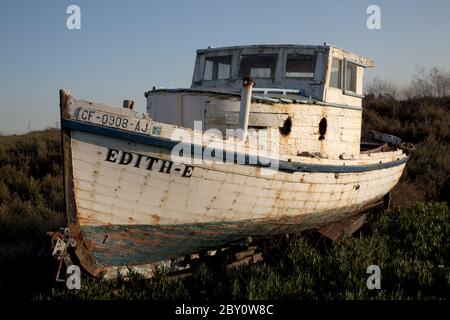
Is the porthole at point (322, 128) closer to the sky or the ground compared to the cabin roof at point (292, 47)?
closer to the ground

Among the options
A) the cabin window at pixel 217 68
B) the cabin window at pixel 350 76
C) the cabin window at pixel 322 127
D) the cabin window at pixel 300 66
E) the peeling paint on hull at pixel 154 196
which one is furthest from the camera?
the cabin window at pixel 217 68

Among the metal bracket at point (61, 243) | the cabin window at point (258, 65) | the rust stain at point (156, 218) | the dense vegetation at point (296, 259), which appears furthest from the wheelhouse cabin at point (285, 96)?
the metal bracket at point (61, 243)

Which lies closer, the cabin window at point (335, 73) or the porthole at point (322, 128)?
the porthole at point (322, 128)

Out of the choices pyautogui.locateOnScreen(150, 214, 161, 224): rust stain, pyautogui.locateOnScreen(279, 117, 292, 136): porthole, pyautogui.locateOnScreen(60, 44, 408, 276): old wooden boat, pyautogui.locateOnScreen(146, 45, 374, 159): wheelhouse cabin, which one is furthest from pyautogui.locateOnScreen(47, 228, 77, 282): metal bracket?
pyautogui.locateOnScreen(279, 117, 292, 136): porthole

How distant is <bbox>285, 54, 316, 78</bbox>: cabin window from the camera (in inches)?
284

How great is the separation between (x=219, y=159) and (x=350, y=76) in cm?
367

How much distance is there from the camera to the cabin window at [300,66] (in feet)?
23.7

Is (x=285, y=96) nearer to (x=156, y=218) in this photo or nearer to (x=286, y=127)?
(x=286, y=127)

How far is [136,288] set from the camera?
5633mm

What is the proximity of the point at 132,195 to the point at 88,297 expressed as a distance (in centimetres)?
126

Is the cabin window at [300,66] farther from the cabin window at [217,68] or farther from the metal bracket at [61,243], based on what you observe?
the metal bracket at [61,243]

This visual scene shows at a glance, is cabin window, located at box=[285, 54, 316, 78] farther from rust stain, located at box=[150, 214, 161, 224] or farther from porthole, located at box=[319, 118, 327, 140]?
rust stain, located at box=[150, 214, 161, 224]

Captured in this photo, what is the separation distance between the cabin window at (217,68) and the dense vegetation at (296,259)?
2.95 meters

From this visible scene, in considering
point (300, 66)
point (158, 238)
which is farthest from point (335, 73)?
point (158, 238)
